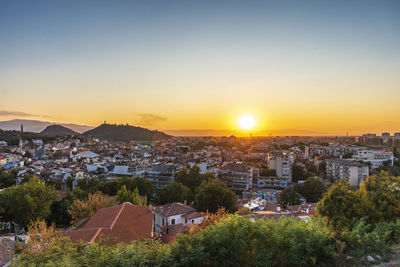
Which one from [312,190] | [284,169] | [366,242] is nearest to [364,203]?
[366,242]

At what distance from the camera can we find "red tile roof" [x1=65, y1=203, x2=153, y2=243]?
35.1 ft

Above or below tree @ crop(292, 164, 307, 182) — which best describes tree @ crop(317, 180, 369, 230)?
above

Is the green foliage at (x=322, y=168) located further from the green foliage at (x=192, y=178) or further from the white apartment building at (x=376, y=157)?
the green foliage at (x=192, y=178)

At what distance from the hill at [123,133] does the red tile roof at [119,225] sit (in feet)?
371

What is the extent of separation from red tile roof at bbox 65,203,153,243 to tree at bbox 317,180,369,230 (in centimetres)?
751

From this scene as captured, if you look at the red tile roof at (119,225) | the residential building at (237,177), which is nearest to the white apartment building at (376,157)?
the residential building at (237,177)

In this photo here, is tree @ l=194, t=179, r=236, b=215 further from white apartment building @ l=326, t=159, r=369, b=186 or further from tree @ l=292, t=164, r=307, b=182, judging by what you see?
tree @ l=292, t=164, r=307, b=182

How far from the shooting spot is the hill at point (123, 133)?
12688 cm

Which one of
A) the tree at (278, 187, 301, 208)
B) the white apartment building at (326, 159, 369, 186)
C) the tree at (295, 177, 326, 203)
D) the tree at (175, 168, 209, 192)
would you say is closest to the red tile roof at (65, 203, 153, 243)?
the tree at (175, 168, 209, 192)

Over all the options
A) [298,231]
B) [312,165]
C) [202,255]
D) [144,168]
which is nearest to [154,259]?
[202,255]

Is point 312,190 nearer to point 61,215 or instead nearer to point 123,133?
point 61,215

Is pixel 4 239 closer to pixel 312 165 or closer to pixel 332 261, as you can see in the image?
pixel 332 261

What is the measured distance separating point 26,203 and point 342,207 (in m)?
17.9

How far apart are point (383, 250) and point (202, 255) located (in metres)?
3.50
